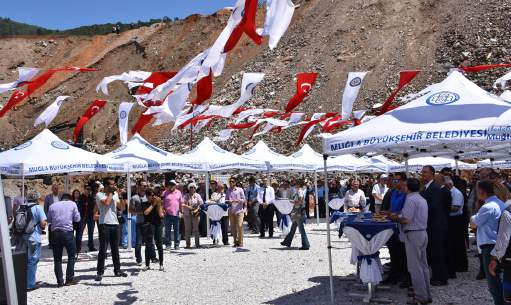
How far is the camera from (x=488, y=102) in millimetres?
8609

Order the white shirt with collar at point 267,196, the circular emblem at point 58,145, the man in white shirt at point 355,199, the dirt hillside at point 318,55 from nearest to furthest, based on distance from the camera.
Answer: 1. the man in white shirt at point 355,199
2. the circular emblem at point 58,145
3. the white shirt with collar at point 267,196
4. the dirt hillside at point 318,55

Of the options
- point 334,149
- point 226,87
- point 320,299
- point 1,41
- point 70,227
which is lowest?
point 320,299

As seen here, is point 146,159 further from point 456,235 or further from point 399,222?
point 399,222

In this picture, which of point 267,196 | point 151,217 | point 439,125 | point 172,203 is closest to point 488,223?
point 439,125

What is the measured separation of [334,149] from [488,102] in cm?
234

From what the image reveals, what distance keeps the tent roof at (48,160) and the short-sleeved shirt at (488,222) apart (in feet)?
32.3

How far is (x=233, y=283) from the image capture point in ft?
33.6

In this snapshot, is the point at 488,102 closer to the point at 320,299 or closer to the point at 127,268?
the point at 320,299

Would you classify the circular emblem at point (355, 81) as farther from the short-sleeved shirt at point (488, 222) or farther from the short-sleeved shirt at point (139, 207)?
the short-sleeved shirt at point (488, 222)

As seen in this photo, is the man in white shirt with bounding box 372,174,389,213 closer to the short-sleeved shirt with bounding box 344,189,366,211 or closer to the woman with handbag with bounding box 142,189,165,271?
the short-sleeved shirt with bounding box 344,189,366,211

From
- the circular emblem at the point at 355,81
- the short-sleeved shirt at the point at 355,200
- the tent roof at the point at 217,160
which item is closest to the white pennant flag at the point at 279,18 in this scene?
the short-sleeved shirt at the point at 355,200

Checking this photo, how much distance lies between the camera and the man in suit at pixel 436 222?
30.2 ft

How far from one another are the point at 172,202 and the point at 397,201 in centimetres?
663

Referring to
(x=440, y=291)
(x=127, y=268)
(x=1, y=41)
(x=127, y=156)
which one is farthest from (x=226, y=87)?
(x=1, y=41)
